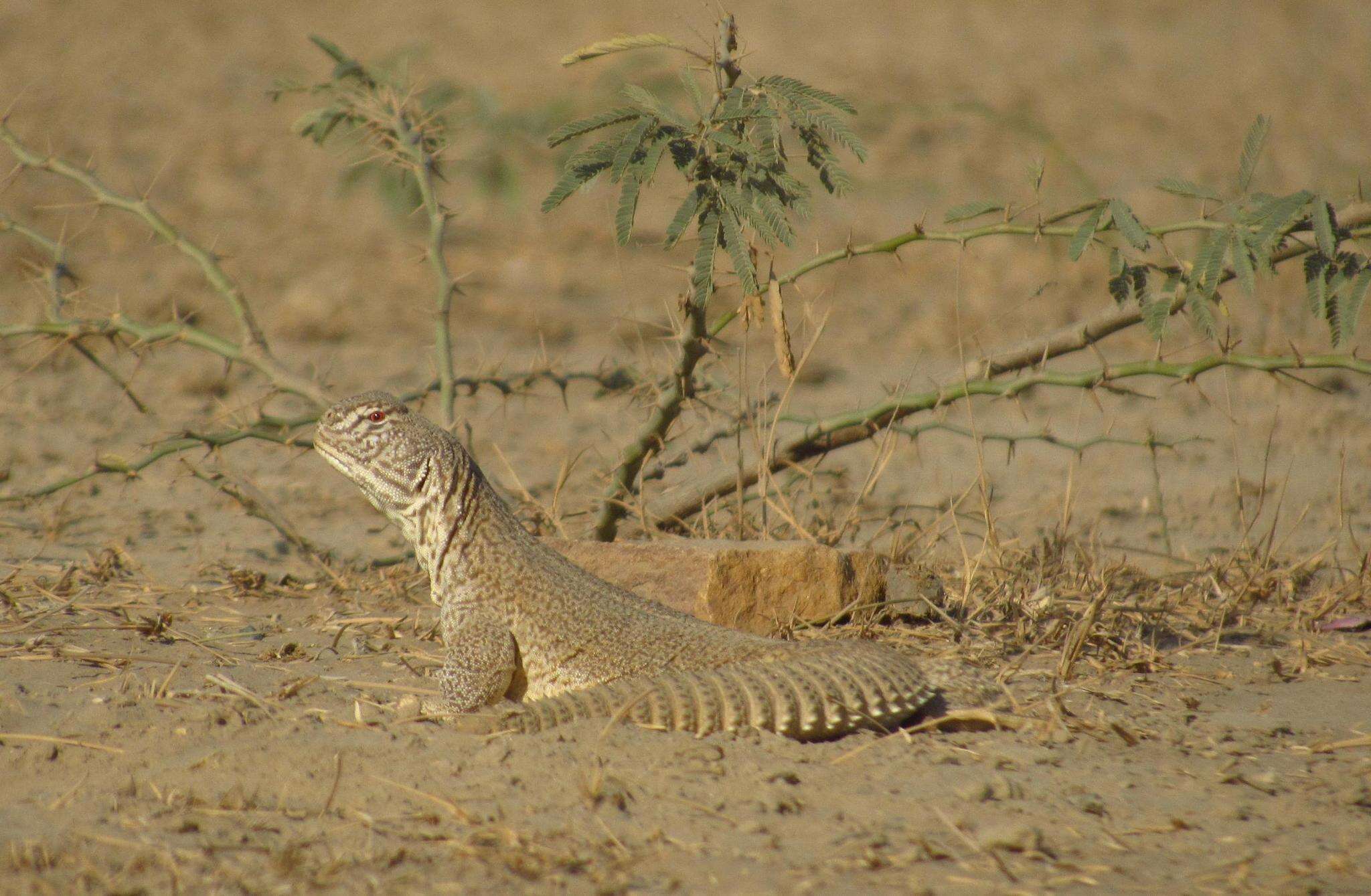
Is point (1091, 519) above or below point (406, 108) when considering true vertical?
below

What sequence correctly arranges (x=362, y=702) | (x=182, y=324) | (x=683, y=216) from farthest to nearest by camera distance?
1. (x=182, y=324)
2. (x=683, y=216)
3. (x=362, y=702)

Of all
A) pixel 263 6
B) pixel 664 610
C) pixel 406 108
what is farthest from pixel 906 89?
pixel 664 610

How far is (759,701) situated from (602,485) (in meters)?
2.82

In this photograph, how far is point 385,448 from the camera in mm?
4590

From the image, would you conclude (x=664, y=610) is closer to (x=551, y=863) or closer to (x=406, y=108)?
(x=551, y=863)

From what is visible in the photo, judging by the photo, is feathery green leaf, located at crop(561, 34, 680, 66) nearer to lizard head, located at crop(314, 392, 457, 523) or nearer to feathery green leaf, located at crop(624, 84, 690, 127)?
feathery green leaf, located at crop(624, 84, 690, 127)

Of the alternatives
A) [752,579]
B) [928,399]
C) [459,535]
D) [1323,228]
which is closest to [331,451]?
[459,535]

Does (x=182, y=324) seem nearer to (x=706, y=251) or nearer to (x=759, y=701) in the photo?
(x=706, y=251)

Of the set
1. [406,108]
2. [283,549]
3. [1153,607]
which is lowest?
[283,549]

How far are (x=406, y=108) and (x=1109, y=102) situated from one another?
39.1ft

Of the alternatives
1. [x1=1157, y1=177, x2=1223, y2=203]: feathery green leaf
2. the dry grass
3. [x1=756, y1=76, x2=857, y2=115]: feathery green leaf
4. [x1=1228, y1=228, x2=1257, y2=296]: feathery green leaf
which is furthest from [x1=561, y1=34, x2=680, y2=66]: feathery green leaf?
the dry grass

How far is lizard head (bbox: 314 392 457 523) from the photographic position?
15.0 feet

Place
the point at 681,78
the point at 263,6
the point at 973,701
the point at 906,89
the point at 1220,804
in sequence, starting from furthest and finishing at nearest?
the point at 263,6 < the point at 906,89 < the point at 681,78 < the point at 973,701 < the point at 1220,804

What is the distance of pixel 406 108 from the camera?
5.81 m
